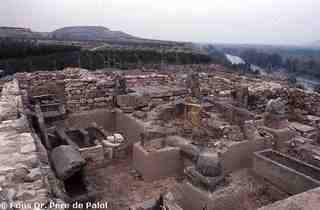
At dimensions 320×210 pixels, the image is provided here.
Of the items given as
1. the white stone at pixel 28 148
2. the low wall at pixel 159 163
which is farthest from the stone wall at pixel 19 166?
the low wall at pixel 159 163

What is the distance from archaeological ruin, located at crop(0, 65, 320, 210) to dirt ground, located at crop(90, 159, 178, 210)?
0.06ft

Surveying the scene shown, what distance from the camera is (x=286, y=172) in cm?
504

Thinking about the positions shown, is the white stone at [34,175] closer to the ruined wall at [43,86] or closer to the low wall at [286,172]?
the low wall at [286,172]

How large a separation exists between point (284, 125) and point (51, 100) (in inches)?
257

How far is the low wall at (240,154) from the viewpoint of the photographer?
18.8 feet

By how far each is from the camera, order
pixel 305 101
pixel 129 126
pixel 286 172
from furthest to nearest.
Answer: pixel 305 101 < pixel 129 126 < pixel 286 172

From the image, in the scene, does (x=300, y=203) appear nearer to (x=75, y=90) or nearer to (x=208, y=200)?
(x=208, y=200)

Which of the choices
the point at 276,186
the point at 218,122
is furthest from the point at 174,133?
the point at 276,186

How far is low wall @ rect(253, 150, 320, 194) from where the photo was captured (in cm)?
481

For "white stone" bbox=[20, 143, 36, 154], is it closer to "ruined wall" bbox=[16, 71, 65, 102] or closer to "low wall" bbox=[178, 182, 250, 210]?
"low wall" bbox=[178, 182, 250, 210]

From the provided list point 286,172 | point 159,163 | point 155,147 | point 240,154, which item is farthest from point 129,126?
point 286,172

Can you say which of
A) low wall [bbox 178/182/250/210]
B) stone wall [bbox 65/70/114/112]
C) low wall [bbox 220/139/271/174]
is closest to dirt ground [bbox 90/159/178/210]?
low wall [bbox 178/182/250/210]

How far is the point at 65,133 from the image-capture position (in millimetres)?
6797

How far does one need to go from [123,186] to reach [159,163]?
865 mm
